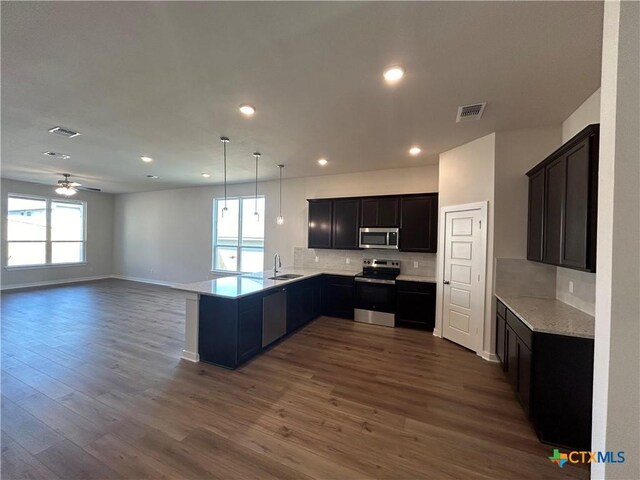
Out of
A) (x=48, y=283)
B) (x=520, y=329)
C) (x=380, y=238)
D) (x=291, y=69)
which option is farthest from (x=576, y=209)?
(x=48, y=283)

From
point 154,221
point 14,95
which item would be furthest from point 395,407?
point 154,221

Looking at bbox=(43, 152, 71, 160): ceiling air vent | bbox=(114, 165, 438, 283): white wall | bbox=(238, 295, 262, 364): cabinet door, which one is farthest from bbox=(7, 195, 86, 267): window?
bbox=(238, 295, 262, 364): cabinet door

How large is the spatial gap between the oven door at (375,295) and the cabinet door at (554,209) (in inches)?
94.9

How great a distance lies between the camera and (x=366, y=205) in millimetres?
5164

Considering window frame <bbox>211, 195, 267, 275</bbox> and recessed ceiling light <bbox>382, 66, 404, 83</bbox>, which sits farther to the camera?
window frame <bbox>211, 195, 267, 275</bbox>

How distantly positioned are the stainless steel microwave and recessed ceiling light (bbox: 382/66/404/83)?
2.98 metres

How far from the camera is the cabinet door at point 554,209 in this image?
2389 mm

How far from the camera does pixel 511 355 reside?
8.84ft

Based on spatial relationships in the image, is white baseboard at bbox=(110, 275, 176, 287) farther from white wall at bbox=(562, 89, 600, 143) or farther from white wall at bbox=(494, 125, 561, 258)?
white wall at bbox=(562, 89, 600, 143)

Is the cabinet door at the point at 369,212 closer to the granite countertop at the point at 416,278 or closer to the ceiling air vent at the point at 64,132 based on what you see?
the granite countertop at the point at 416,278

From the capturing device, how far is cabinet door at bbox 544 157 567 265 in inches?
94.0

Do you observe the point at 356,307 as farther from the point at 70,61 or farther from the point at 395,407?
the point at 70,61

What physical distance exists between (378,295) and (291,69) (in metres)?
3.83

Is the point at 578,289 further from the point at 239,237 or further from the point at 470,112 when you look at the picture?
the point at 239,237
